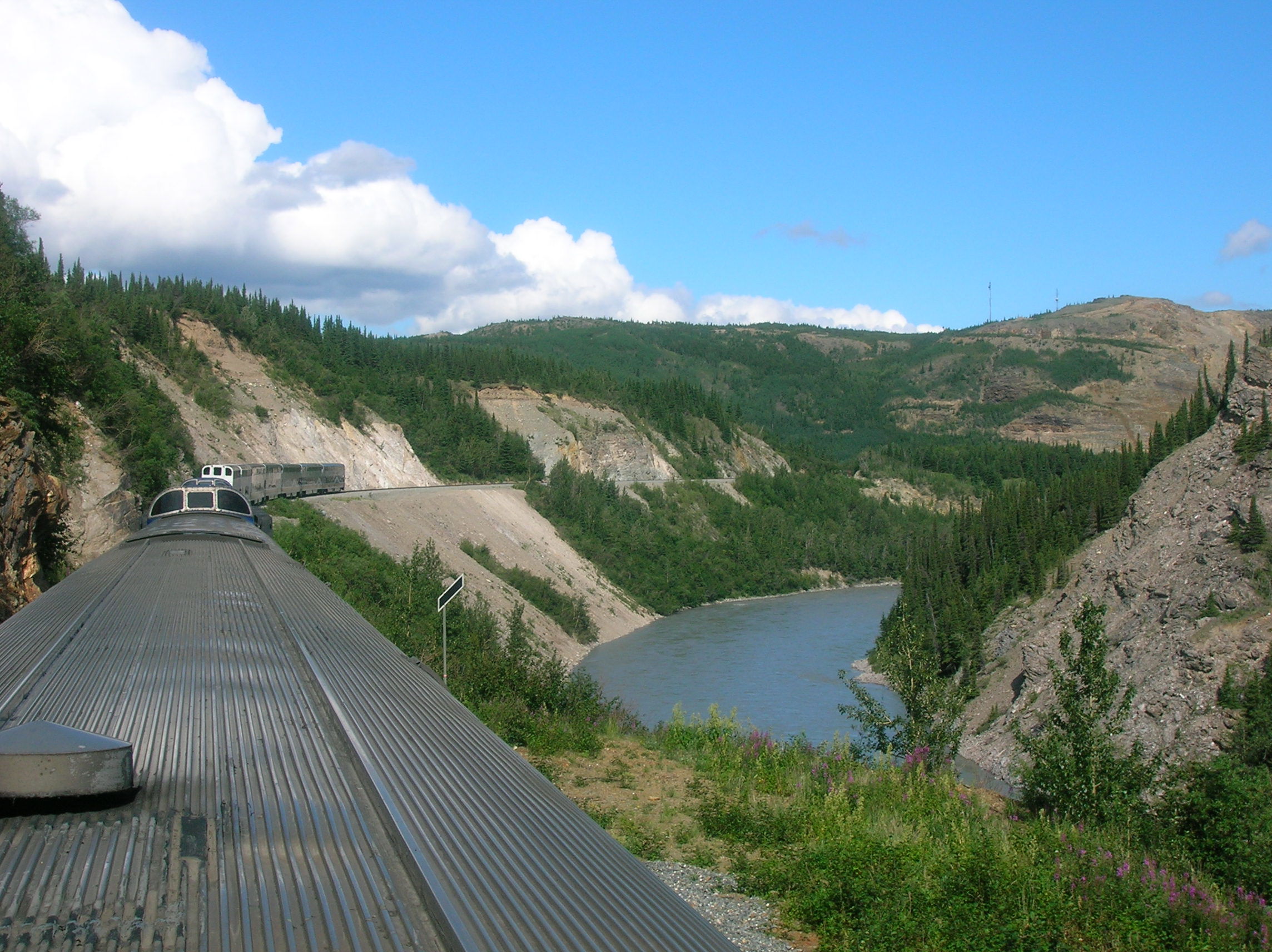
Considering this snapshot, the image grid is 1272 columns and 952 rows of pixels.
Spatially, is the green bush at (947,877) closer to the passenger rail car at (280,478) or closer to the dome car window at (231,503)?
the dome car window at (231,503)

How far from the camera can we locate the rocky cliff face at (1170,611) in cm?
2586

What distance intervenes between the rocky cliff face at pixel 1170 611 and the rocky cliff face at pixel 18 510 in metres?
21.2

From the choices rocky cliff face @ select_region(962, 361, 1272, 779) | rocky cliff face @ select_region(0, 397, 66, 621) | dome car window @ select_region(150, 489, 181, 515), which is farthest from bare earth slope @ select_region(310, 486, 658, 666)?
rocky cliff face @ select_region(0, 397, 66, 621)

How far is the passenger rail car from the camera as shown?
34031mm

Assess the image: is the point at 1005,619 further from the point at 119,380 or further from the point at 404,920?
the point at 404,920

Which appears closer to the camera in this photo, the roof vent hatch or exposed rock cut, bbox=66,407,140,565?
the roof vent hatch

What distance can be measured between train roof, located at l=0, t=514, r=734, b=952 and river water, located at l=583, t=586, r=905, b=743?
57.9 feet

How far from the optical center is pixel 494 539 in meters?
55.9

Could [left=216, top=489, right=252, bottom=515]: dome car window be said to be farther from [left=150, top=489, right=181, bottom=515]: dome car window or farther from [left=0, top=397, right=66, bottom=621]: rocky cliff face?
[left=0, top=397, right=66, bottom=621]: rocky cliff face

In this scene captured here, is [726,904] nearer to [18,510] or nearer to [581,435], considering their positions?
[18,510]

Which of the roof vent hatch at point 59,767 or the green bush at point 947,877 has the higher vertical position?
the roof vent hatch at point 59,767

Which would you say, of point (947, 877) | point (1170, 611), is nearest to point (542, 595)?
point (1170, 611)

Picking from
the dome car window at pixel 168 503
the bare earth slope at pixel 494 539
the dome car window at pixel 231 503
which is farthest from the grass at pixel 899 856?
the bare earth slope at pixel 494 539

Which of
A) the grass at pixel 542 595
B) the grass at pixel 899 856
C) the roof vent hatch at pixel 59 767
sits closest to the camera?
the roof vent hatch at pixel 59 767
